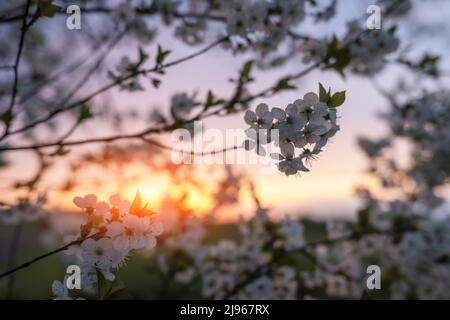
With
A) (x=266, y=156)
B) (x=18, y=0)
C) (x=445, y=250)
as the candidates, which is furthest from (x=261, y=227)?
(x=18, y=0)

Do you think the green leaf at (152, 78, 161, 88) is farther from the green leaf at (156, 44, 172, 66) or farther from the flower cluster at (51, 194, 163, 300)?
the flower cluster at (51, 194, 163, 300)

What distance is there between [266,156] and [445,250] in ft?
9.99

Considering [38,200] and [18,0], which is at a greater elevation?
[18,0]

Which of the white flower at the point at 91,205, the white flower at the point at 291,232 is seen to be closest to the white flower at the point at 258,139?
the white flower at the point at 91,205

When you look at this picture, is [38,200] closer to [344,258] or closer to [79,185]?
[79,185]

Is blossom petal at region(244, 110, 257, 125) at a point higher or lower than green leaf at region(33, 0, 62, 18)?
lower

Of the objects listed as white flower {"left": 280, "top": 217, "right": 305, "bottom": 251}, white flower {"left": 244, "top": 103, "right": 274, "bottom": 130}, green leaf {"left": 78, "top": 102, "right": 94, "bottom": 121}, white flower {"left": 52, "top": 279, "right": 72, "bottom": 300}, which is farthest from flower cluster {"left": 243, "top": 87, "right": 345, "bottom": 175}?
white flower {"left": 280, "top": 217, "right": 305, "bottom": 251}

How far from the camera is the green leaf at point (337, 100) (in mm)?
1646

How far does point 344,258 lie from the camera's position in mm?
4977

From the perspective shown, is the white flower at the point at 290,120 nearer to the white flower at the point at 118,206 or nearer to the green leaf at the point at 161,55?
the white flower at the point at 118,206

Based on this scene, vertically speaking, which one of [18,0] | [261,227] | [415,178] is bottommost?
[261,227]

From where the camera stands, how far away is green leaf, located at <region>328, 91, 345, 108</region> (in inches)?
64.8

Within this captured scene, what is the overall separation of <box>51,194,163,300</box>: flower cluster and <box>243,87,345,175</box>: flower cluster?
495mm
